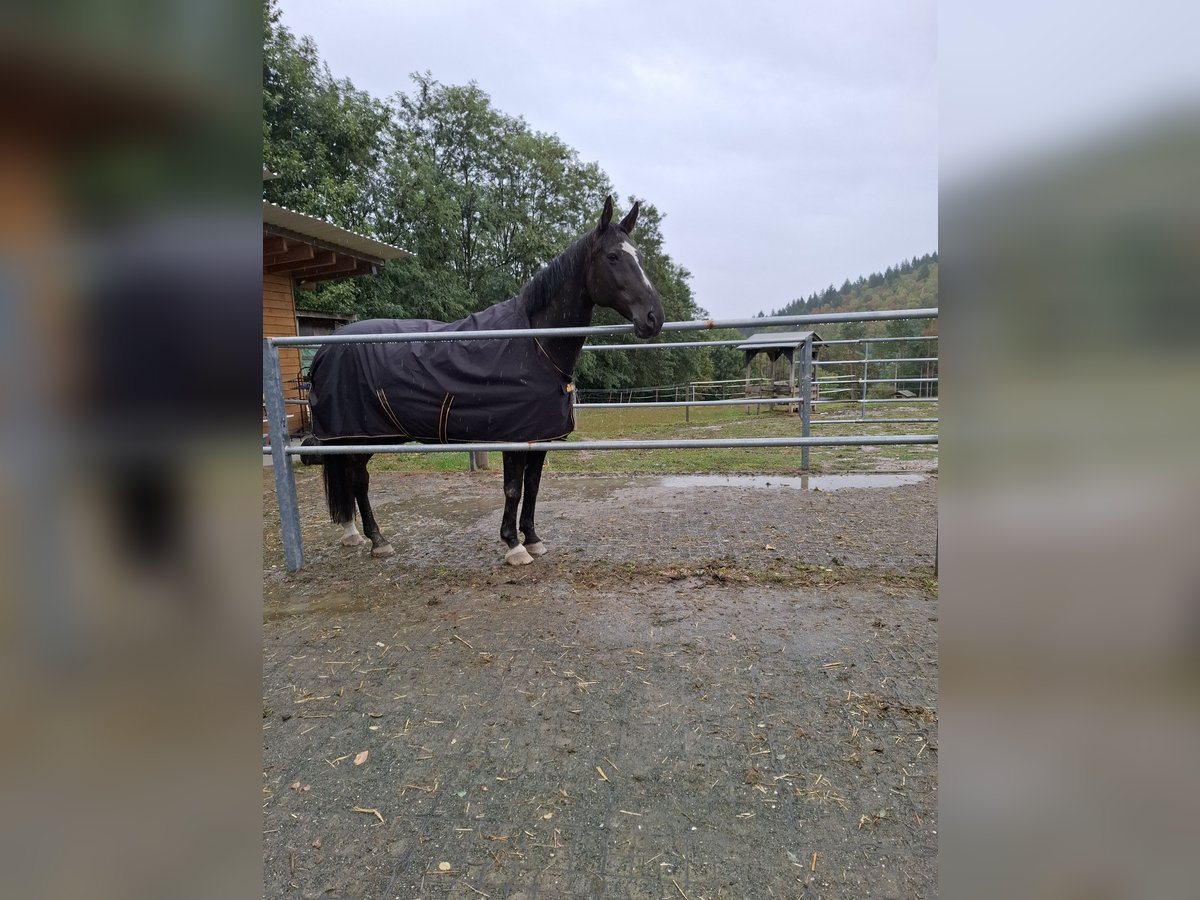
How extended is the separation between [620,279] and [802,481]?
125 inches

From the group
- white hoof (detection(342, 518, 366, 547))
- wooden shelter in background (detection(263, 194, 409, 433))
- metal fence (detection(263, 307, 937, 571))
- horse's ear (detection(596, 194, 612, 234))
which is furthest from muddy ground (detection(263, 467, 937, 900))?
wooden shelter in background (detection(263, 194, 409, 433))

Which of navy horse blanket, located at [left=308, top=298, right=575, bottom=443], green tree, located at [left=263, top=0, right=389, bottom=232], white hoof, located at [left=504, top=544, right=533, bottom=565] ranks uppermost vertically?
green tree, located at [left=263, top=0, right=389, bottom=232]

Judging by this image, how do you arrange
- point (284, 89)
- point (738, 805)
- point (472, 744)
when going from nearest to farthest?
point (738, 805), point (472, 744), point (284, 89)

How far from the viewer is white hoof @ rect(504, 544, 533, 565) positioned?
3107 mm

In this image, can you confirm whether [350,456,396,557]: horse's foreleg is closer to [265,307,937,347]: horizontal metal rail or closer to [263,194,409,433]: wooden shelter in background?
[265,307,937,347]: horizontal metal rail

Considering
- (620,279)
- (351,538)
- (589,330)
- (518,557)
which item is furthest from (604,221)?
(351,538)

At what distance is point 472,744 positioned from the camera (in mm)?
1626

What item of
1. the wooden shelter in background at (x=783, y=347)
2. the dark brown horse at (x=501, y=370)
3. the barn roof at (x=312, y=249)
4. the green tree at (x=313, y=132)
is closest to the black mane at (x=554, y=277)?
the dark brown horse at (x=501, y=370)

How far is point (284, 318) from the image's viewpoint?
7746 mm

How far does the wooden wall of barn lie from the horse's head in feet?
19.1
